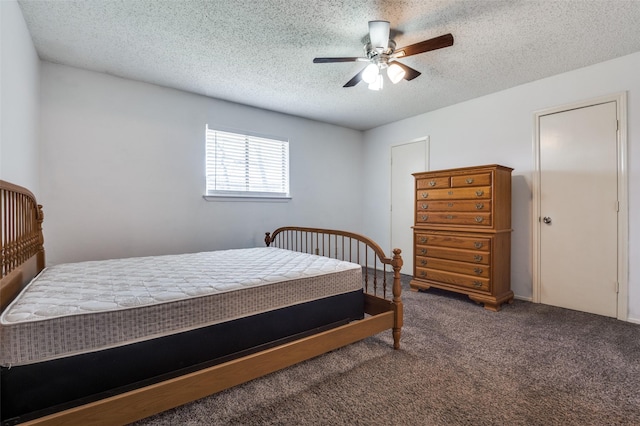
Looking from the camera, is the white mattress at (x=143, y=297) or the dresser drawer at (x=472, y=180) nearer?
the white mattress at (x=143, y=297)

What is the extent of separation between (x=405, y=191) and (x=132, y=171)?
3.72 metres

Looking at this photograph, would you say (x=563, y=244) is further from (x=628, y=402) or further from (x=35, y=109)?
→ (x=35, y=109)

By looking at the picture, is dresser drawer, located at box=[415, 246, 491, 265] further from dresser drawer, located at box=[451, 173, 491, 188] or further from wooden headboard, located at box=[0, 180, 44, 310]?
wooden headboard, located at box=[0, 180, 44, 310]

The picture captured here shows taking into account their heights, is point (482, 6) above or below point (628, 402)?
above

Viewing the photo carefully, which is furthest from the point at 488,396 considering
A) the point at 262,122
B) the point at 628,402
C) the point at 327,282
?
the point at 262,122

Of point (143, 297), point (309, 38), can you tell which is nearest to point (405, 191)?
point (309, 38)

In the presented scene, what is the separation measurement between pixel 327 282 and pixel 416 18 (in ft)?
6.86

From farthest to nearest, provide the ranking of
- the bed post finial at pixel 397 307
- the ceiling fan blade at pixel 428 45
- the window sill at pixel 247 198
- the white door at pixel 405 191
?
the white door at pixel 405 191 < the window sill at pixel 247 198 < the bed post finial at pixel 397 307 < the ceiling fan blade at pixel 428 45

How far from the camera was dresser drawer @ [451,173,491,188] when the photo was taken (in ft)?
10.7

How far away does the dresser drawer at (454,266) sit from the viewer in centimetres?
325

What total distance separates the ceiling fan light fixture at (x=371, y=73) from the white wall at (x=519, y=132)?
7.00 feet

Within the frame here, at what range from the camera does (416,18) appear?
227 centimetres

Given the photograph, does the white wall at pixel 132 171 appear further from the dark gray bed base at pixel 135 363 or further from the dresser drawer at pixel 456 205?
the dark gray bed base at pixel 135 363

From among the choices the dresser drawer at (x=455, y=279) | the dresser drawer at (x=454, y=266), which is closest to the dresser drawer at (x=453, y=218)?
the dresser drawer at (x=454, y=266)
